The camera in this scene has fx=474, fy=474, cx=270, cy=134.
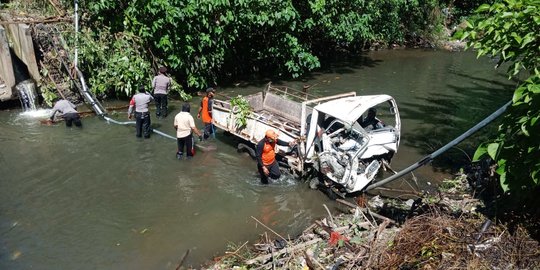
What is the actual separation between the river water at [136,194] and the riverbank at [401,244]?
1034 mm

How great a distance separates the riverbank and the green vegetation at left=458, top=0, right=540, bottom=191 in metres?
0.96

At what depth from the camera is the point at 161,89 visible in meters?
15.0

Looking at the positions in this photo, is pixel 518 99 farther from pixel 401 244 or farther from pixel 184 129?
pixel 184 129

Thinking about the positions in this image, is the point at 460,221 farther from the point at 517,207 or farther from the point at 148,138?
the point at 148,138

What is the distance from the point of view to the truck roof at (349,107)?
10445mm

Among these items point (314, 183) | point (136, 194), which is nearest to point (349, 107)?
point (314, 183)

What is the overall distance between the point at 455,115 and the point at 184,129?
32.7ft

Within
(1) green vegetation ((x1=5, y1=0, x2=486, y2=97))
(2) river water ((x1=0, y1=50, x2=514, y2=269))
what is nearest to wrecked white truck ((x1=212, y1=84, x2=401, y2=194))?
(2) river water ((x1=0, y1=50, x2=514, y2=269))

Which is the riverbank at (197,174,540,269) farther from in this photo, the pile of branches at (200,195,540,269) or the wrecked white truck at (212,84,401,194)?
the wrecked white truck at (212,84,401,194)

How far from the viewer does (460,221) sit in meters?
7.43

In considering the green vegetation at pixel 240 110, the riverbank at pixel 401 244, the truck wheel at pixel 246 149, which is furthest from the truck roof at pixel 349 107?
the truck wheel at pixel 246 149

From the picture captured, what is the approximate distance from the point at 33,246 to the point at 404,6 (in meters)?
23.4

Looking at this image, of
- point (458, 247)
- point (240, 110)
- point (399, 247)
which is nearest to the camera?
point (458, 247)

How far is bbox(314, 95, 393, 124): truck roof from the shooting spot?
10.4m
